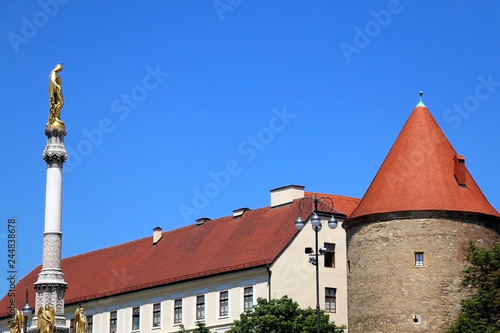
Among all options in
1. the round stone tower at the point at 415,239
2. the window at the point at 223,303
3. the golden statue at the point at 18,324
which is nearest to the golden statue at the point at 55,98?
the golden statue at the point at 18,324

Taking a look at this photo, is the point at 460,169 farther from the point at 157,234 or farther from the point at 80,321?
the point at 157,234

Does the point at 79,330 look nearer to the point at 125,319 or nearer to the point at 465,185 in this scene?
the point at 465,185

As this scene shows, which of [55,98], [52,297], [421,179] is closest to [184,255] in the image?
[421,179]

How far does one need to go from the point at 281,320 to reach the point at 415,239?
7630 mm

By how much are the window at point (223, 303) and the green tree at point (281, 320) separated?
10.4 metres

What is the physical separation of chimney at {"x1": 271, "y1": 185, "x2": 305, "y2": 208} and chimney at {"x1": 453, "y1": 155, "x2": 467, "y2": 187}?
41.6ft

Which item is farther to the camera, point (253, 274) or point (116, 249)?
point (116, 249)

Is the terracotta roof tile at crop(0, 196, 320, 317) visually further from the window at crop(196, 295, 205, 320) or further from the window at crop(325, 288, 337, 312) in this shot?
the window at crop(325, 288, 337, 312)

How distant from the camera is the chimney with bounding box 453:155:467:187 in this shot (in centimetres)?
6044

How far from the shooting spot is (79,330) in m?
47.4

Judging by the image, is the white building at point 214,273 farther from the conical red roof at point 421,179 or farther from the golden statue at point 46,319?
the golden statue at point 46,319

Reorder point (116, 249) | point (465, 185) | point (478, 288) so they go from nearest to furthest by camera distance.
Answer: point (478, 288)
point (465, 185)
point (116, 249)

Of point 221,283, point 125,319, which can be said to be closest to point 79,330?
point 221,283

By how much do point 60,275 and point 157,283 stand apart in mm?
25687
